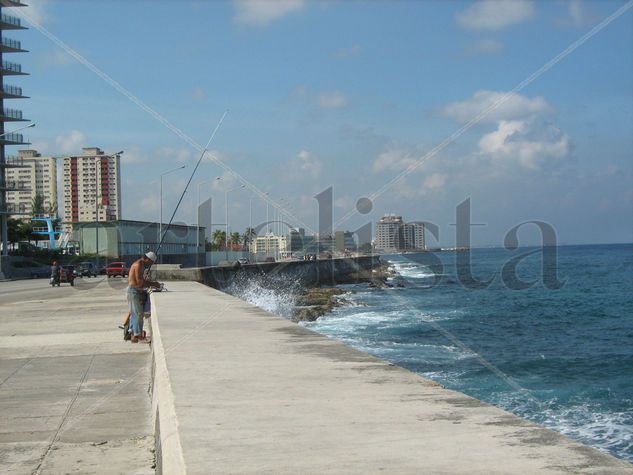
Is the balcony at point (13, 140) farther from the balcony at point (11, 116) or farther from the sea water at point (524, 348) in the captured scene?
the sea water at point (524, 348)

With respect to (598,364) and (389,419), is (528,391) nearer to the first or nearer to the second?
(598,364)

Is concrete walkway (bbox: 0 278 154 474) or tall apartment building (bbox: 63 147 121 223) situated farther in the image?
tall apartment building (bbox: 63 147 121 223)

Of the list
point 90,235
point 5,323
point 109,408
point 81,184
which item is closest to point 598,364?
point 5,323

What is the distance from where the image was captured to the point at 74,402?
855 cm

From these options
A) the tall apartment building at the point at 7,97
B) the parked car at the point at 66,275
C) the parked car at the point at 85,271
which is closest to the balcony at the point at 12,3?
the tall apartment building at the point at 7,97

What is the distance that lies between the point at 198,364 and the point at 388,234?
11018 centimetres

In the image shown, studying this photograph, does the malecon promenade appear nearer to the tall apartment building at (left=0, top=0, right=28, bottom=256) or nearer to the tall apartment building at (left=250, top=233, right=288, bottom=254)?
the tall apartment building at (left=0, top=0, right=28, bottom=256)

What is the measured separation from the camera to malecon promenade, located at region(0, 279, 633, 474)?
13.0ft

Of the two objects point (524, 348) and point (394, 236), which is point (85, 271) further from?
point (394, 236)

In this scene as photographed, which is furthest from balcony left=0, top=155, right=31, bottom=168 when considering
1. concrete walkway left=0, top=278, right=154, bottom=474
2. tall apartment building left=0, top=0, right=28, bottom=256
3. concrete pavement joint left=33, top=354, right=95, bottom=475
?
concrete pavement joint left=33, top=354, right=95, bottom=475

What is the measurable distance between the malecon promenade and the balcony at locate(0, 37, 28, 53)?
74.0m

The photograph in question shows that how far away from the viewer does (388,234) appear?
384ft

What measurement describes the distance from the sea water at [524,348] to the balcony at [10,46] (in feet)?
155

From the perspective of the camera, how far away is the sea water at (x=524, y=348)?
16.3 m
